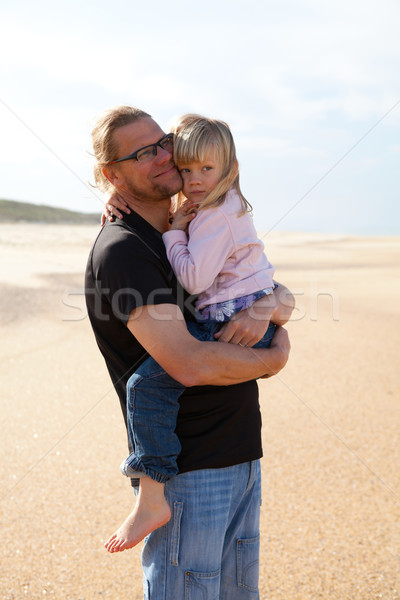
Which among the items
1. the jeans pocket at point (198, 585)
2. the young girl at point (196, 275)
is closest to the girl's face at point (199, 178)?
the young girl at point (196, 275)

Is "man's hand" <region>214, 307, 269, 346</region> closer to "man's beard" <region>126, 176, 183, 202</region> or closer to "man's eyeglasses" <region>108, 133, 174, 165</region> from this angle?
"man's beard" <region>126, 176, 183, 202</region>

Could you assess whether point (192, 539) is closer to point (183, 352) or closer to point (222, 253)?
point (183, 352)

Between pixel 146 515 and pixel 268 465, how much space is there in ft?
9.40

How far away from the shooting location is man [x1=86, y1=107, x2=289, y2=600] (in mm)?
2082

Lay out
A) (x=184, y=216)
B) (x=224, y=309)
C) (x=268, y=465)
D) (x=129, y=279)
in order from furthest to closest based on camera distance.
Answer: (x=268, y=465) < (x=184, y=216) < (x=224, y=309) < (x=129, y=279)

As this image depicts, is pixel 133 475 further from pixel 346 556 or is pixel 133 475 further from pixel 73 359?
pixel 73 359

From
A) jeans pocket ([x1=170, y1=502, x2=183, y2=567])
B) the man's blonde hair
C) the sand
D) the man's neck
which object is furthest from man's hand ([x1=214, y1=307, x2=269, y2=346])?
the sand

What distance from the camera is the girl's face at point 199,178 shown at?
2.70 meters

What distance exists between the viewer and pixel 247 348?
7.58ft

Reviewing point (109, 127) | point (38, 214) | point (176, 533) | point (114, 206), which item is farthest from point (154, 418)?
point (38, 214)

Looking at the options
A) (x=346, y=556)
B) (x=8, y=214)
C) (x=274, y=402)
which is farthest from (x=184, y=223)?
(x=8, y=214)

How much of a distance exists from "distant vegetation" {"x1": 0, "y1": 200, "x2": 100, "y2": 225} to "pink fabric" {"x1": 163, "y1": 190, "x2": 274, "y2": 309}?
30896 millimetres

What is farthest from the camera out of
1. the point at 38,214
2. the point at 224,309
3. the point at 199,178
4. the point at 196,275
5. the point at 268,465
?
the point at 38,214

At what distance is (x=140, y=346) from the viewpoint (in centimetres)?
223
